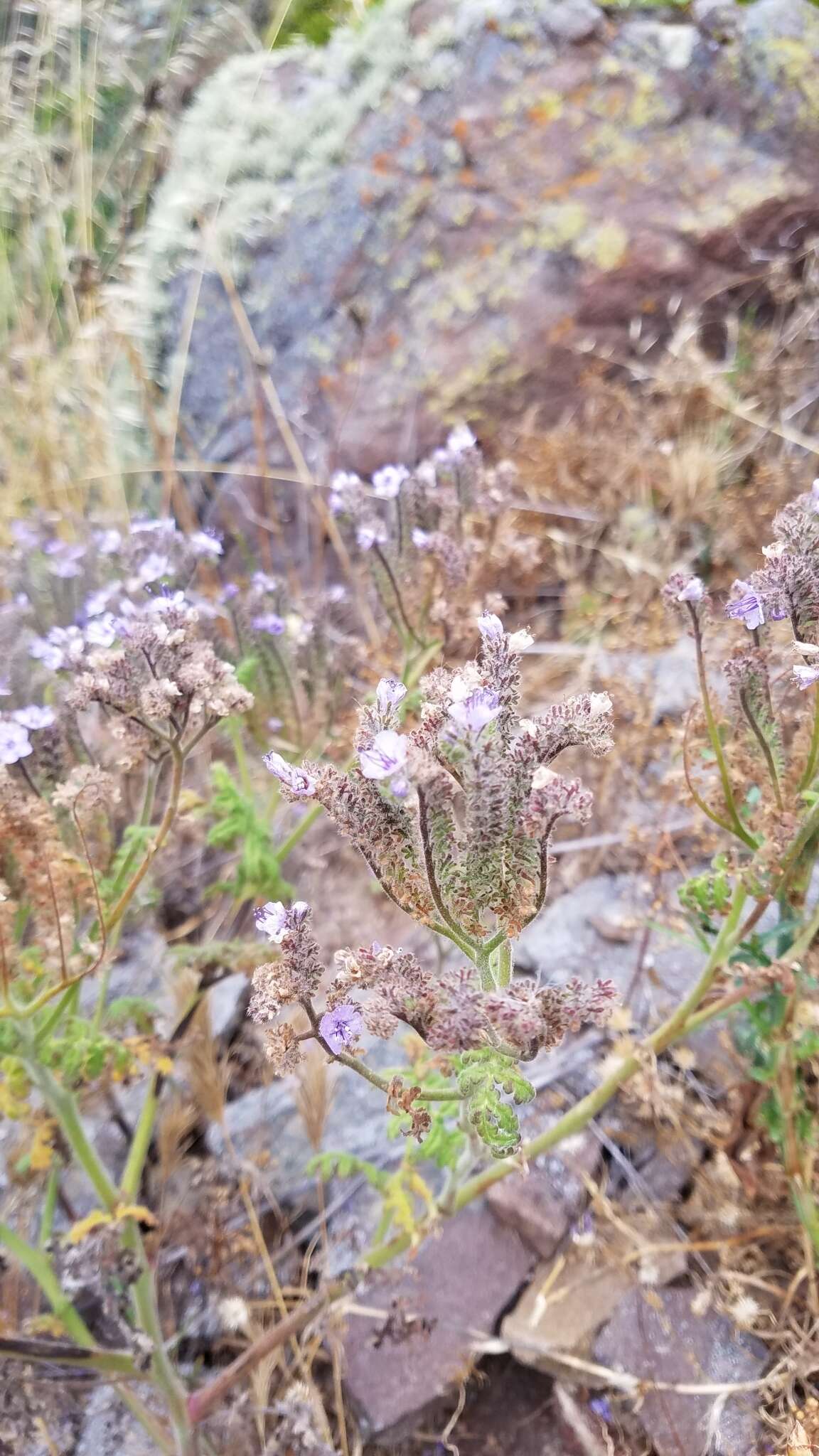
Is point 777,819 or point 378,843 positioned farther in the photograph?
point 777,819

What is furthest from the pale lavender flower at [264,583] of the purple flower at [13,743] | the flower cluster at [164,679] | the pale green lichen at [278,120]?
the pale green lichen at [278,120]

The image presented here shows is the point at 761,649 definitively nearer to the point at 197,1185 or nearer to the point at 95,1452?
the point at 197,1185

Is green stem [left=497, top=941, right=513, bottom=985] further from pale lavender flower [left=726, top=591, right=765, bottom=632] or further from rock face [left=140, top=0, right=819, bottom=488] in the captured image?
rock face [left=140, top=0, right=819, bottom=488]

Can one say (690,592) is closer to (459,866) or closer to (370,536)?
(459,866)

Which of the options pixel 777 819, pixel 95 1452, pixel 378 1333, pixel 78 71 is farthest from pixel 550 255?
pixel 95 1452

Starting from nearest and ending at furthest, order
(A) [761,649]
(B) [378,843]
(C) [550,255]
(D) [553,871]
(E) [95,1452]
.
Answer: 1. (B) [378,843]
2. (A) [761,649]
3. (E) [95,1452]
4. (D) [553,871]
5. (C) [550,255]

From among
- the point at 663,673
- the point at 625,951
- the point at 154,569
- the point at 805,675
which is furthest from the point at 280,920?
the point at 663,673

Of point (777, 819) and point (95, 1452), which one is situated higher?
point (777, 819)
